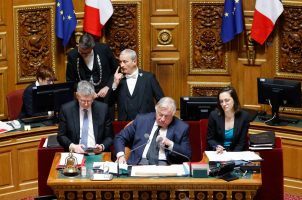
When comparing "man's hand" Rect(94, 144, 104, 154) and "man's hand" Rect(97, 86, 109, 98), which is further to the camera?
"man's hand" Rect(97, 86, 109, 98)

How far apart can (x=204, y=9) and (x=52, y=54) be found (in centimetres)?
204

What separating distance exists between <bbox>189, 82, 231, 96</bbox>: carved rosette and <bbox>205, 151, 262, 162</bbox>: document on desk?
3.02 m

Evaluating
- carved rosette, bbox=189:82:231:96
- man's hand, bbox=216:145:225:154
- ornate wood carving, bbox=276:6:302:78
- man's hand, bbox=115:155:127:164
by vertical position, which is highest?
ornate wood carving, bbox=276:6:302:78

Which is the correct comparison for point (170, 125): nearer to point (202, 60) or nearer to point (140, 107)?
point (140, 107)

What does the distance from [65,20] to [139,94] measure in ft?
6.18

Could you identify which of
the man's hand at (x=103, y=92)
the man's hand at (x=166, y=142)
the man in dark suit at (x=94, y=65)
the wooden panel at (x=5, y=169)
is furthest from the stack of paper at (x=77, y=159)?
the man in dark suit at (x=94, y=65)

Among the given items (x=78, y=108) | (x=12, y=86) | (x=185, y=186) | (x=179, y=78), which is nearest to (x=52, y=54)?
(x=12, y=86)

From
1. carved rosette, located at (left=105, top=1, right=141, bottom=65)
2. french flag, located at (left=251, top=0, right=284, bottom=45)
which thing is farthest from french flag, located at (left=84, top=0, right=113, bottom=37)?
french flag, located at (left=251, top=0, right=284, bottom=45)

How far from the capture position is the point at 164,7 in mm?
10133

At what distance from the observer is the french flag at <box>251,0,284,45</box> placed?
9438 mm

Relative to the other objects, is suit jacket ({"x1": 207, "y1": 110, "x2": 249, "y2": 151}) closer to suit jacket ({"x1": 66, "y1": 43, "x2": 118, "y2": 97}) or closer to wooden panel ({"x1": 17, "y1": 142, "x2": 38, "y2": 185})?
suit jacket ({"x1": 66, "y1": 43, "x2": 118, "y2": 97})

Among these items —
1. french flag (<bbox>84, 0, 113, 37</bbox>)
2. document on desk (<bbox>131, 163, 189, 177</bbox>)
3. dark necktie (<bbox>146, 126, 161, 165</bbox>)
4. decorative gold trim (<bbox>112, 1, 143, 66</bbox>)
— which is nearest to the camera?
document on desk (<bbox>131, 163, 189, 177</bbox>)

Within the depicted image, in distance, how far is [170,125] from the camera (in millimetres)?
7305

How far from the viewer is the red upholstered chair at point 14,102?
902 cm
